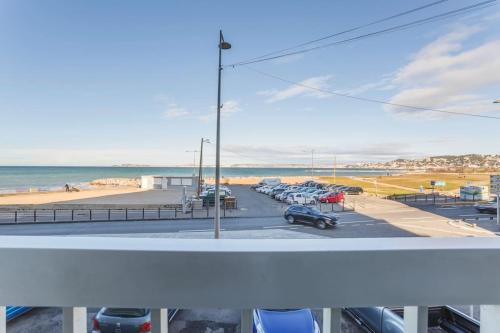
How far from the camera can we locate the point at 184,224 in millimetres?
18531

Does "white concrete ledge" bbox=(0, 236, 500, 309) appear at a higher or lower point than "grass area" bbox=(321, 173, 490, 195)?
higher

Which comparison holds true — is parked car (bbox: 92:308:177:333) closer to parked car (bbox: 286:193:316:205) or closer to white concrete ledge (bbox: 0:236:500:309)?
white concrete ledge (bbox: 0:236:500:309)

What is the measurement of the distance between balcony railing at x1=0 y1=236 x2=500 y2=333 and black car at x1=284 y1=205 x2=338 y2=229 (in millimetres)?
17973

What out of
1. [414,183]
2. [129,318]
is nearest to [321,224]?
[129,318]

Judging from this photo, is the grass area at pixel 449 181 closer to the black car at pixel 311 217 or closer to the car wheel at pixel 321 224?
the black car at pixel 311 217

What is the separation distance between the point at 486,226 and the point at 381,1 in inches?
762

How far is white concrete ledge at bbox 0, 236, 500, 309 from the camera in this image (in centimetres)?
76

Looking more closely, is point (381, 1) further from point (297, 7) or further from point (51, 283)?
point (51, 283)

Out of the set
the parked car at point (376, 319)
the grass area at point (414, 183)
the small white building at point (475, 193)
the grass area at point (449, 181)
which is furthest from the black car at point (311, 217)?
the grass area at point (449, 181)

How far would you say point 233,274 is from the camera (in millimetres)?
760

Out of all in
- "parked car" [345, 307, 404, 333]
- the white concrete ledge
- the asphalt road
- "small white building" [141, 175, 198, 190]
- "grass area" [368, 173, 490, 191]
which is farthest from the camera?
"grass area" [368, 173, 490, 191]

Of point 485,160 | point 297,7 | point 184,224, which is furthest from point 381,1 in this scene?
point 485,160

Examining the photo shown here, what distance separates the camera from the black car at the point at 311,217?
17.9 m

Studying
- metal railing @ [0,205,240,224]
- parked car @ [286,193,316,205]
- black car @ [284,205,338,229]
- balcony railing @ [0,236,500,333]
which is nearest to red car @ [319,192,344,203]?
parked car @ [286,193,316,205]
